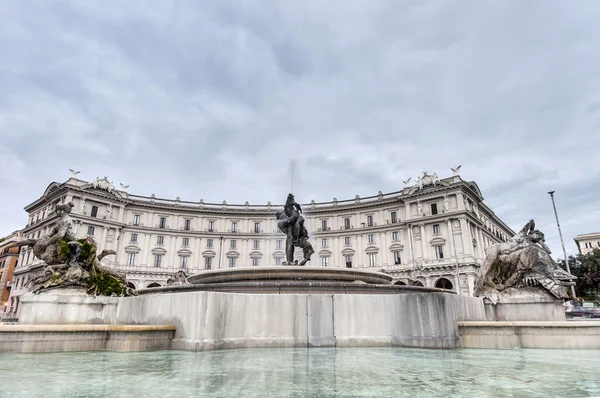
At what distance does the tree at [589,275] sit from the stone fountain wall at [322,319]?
132 ft

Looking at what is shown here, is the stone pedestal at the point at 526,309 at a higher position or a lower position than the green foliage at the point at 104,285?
lower

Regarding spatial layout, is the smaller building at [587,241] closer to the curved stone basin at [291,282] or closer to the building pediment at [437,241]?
the building pediment at [437,241]

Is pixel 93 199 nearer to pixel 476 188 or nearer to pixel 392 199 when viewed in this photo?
pixel 392 199

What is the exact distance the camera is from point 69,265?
8844 millimetres

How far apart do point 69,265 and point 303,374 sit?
759 centimetres

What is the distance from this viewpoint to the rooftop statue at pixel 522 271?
876 cm

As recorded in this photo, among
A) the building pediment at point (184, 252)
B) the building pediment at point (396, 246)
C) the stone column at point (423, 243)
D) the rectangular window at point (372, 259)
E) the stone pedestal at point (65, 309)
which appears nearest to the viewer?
the stone pedestal at point (65, 309)

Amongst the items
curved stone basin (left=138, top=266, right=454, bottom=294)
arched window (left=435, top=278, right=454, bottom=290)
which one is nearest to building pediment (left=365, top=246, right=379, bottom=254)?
arched window (left=435, top=278, right=454, bottom=290)

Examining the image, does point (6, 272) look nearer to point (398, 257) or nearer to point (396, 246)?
point (396, 246)

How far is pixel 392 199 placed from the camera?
2156 inches

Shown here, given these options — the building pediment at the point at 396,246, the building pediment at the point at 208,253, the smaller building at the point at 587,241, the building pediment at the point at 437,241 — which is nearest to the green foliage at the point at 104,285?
the building pediment at the point at 437,241

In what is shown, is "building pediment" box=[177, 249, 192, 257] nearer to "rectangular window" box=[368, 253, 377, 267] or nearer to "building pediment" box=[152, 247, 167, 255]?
"building pediment" box=[152, 247, 167, 255]

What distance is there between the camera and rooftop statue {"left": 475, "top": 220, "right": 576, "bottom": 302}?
28.7 ft

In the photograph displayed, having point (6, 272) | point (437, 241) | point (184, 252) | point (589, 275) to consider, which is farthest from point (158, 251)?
point (589, 275)
